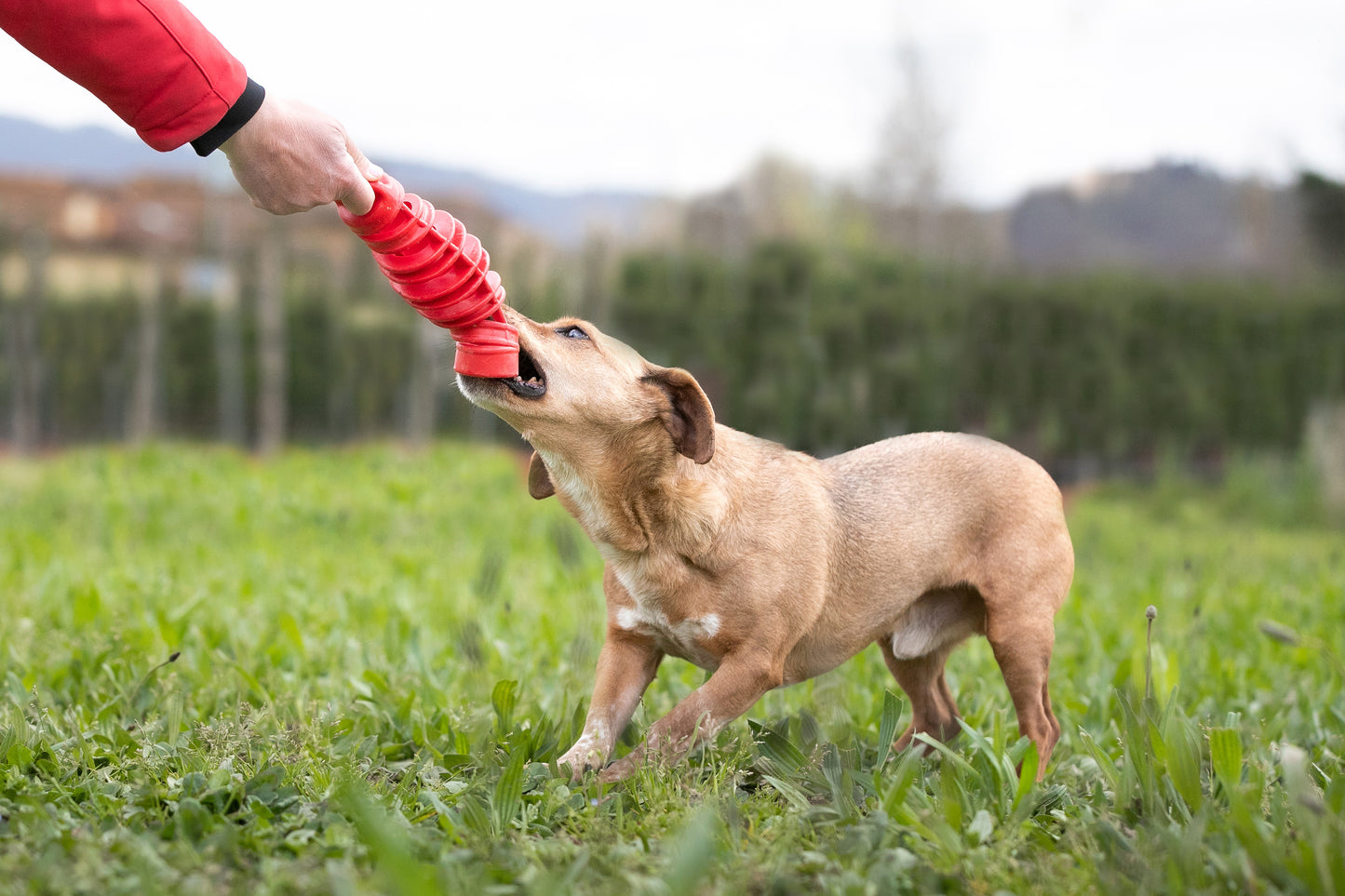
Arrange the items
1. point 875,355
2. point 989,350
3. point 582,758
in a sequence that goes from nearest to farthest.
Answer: point 582,758, point 875,355, point 989,350

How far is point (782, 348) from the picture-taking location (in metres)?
11.9

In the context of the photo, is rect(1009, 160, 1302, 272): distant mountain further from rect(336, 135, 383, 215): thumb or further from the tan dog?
rect(336, 135, 383, 215): thumb

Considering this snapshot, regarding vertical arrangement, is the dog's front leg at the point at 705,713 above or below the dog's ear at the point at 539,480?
below

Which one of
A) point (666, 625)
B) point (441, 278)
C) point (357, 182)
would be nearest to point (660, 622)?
point (666, 625)

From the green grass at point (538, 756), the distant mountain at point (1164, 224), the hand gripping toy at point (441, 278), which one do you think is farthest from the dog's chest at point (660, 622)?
the distant mountain at point (1164, 224)

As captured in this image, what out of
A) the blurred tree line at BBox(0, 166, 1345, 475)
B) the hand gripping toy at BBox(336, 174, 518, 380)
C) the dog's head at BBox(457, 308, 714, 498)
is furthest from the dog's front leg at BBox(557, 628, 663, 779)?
the blurred tree line at BBox(0, 166, 1345, 475)

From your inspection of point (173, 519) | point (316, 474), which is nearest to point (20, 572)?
point (173, 519)

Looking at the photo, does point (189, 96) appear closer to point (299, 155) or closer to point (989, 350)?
point (299, 155)

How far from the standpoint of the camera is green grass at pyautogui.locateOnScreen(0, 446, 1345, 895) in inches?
92.4

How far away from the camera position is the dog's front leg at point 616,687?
316 cm

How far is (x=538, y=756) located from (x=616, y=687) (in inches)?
11.2

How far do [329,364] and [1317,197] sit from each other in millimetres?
11206

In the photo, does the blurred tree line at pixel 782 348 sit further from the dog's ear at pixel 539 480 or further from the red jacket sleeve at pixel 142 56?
the red jacket sleeve at pixel 142 56

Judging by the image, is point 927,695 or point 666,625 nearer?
point 666,625
